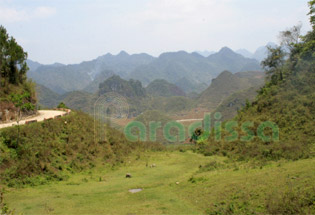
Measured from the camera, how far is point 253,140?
24234mm

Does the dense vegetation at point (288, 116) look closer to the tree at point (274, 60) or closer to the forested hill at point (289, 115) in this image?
the forested hill at point (289, 115)

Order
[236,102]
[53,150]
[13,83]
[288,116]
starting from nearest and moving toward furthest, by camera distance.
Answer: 1. [53,150]
2. [288,116]
3. [13,83]
4. [236,102]

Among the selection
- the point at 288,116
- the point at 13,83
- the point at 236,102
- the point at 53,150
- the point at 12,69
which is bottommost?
the point at 53,150

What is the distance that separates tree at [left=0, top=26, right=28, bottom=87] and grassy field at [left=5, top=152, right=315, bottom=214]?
689 inches

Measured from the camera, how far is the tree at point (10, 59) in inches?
1135

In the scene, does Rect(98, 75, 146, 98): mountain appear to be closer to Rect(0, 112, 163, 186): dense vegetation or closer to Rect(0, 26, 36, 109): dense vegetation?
Rect(0, 26, 36, 109): dense vegetation

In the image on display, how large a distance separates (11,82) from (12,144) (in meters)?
14.2

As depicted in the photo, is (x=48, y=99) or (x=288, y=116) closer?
Result: (x=288, y=116)

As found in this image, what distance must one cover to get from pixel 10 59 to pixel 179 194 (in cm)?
2577

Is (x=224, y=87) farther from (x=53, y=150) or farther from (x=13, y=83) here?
(x=53, y=150)

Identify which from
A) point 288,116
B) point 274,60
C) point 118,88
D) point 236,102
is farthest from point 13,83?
point 118,88

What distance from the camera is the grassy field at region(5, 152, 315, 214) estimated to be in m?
9.86

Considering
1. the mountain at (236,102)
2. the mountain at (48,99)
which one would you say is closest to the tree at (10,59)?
the mountain at (236,102)

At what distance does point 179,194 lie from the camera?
13.4m
